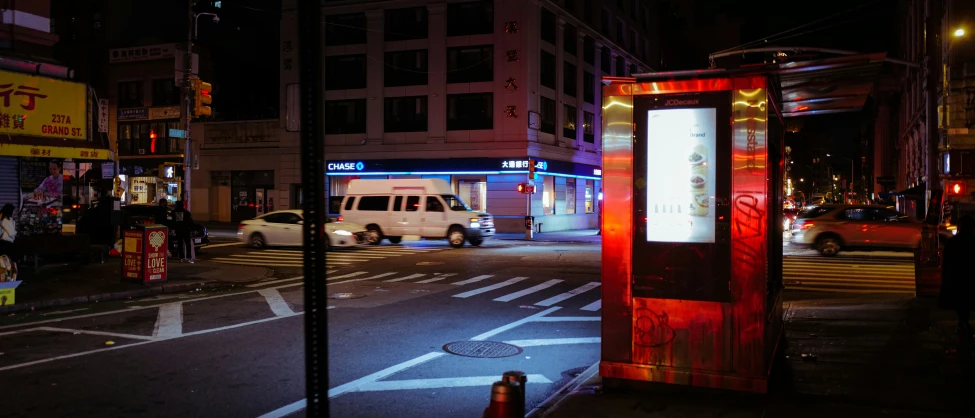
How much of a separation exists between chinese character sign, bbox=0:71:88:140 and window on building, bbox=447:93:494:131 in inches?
Result: 955

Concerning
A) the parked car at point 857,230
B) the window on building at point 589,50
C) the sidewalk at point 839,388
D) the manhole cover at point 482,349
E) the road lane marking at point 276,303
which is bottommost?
the manhole cover at point 482,349

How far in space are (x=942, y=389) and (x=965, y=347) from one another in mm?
2287

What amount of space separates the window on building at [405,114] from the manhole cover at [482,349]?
3182 centimetres

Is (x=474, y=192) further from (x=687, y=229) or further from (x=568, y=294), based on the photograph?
(x=687, y=229)

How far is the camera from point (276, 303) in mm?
12250

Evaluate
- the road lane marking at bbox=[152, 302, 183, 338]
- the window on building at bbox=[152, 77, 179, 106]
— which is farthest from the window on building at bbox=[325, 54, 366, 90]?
the road lane marking at bbox=[152, 302, 183, 338]

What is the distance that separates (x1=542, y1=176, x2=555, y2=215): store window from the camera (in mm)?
40062

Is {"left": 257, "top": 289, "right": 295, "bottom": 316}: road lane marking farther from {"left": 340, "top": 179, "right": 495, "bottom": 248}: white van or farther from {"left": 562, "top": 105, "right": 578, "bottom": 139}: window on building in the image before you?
{"left": 562, "top": 105, "right": 578, "bottom": 139}: window on building

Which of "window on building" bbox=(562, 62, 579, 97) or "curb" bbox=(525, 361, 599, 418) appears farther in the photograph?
"window on building" bbox=(562, 62, 579, 97)

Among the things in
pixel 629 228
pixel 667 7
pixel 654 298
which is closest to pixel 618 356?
pixel 654 298

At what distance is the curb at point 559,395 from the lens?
5.70 meters

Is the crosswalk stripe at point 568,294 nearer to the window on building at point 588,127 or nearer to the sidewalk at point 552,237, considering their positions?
the sidewalk at point 552,237

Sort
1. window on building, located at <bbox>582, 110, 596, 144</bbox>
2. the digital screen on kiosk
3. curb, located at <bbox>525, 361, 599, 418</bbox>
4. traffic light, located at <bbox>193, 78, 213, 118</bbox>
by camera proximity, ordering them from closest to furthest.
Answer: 1. curb, located at <bbox>525, 361, 599, 418</bbox>
2. the digital screen on kiosk
3. traffic light, located at <bbox>193, 78, 213, 118</bbox>
4. window on building, located at <bbox>582, 110, 596, 144</bbox>

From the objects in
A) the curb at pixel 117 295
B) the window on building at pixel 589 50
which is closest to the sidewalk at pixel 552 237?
the window on building at pixel 589 50
